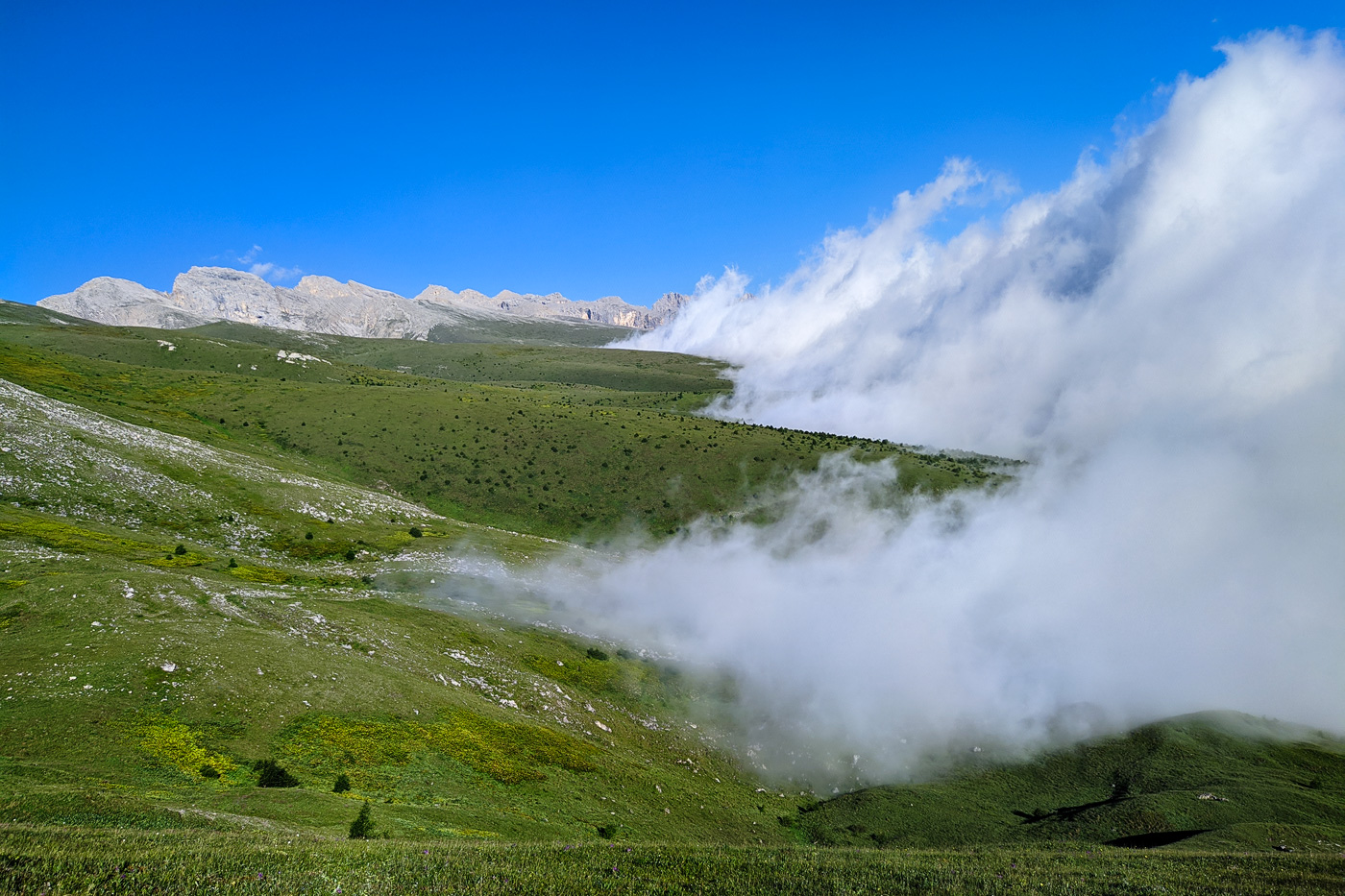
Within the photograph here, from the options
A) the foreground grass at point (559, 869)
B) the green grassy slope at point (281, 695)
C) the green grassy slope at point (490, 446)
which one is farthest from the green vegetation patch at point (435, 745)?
the green grassy slope at point (490, 446)

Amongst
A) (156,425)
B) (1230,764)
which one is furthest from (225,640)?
(156,425)

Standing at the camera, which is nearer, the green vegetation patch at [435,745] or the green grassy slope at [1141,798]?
the green grassy slope at [1141,798]

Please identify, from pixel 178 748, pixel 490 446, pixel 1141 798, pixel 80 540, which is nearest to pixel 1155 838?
pixel 1141 798

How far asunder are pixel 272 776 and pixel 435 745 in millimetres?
8090

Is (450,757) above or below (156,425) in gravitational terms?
below

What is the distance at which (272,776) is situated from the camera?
23.4m

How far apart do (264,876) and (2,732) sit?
1711cm

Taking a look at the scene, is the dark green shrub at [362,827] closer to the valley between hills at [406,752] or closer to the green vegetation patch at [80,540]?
the valley between hills at [406,752]

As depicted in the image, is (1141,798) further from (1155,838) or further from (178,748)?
(178,748)

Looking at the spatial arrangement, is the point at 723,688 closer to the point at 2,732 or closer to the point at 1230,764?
the point at 1230,764

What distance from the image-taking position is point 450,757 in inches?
1176

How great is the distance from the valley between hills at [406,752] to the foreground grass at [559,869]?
0.34 ft

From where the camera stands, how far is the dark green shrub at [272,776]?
2317cm

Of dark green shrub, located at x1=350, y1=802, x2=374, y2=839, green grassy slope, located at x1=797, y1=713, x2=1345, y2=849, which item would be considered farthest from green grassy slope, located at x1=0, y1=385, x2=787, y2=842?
green grassy slope, located at x1=797, y1=713, x2=1345, y2=849
